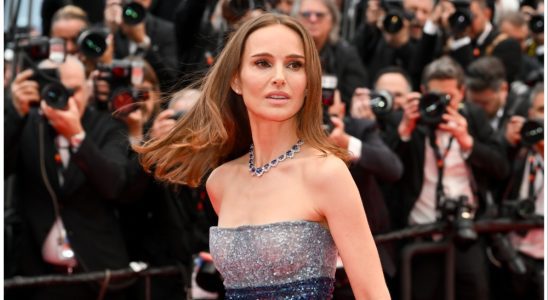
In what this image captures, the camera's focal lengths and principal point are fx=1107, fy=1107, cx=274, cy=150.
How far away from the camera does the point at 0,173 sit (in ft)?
15.5

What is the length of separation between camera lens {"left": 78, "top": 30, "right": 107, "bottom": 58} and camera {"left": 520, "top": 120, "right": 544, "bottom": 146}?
2356 mm

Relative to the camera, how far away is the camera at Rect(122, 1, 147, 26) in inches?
231

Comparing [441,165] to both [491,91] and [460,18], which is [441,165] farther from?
[460,18]

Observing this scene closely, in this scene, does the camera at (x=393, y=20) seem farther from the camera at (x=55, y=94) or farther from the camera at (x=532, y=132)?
the camera at (x=55, y=94)

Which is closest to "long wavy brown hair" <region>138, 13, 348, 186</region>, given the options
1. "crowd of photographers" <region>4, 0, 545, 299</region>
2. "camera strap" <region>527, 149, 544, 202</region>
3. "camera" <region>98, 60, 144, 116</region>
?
"crowd of photographers" <region>4, 0, 545, 299</region>

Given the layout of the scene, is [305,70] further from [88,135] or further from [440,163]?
[440,163]

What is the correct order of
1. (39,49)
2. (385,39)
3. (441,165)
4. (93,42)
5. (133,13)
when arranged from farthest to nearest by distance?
(385,39) < (441,165) < (133,13) < (93,42) < (39,49)

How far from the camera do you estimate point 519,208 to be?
6.22 m

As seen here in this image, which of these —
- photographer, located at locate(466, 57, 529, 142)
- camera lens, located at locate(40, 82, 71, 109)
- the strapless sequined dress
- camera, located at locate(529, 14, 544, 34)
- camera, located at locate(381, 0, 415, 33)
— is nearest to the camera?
the strapless sequined dress

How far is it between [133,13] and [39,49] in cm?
61

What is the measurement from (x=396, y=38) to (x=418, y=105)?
151 cm

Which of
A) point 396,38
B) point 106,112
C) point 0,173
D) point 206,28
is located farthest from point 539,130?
point 0,173

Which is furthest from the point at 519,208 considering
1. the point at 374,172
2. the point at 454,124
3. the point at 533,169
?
the point at 374,172

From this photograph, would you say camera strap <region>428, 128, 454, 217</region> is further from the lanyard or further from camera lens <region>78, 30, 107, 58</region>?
camera lens <region>78, 30, 107, 58</region>
